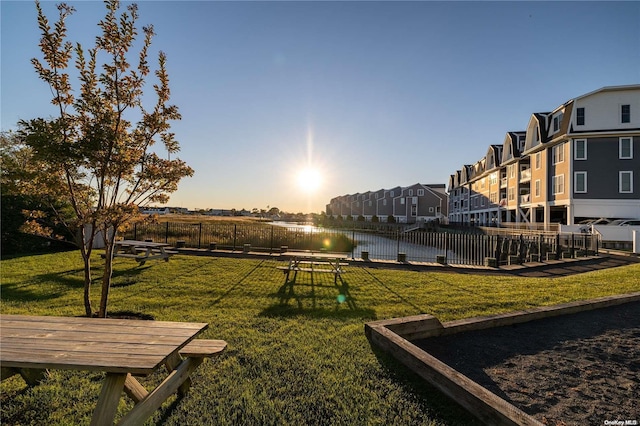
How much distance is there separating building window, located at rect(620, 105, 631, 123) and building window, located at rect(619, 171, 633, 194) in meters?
4.58

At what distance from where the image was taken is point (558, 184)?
28344 millimetres

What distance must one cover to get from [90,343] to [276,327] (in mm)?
2971

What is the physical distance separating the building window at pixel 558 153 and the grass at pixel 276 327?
21668 millimetres

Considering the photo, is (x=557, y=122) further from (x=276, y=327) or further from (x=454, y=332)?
(x=276, y=327)

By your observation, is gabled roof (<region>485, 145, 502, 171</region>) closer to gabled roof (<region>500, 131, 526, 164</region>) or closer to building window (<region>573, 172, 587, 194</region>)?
gabled roof (<region>500, 131, 526, 164</region>)

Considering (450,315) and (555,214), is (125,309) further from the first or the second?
(555,214)

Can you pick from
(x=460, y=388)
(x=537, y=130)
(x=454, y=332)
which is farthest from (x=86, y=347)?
(x=537, y=130)

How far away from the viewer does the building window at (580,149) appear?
2640 cm

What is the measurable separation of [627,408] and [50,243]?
801 inches

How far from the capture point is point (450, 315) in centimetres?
588

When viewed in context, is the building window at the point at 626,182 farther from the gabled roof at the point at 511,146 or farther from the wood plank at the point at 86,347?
the wood plank at the point at 86,347

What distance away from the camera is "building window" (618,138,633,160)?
2594 centimetres

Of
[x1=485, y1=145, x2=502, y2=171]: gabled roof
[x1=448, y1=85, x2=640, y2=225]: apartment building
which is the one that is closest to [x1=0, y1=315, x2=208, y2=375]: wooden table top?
[x1=448, y1=85, x2=640, y2=225]: apartment building

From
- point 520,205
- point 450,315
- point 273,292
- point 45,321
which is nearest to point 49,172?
point 45,321
